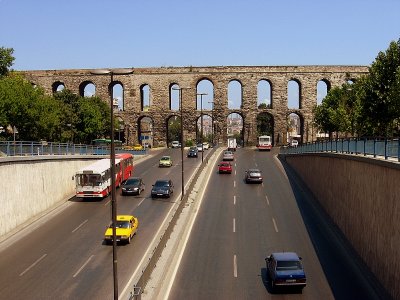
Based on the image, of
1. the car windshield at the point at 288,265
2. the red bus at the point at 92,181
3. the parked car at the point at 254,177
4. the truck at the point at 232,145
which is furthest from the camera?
the truck at the point at 232,145

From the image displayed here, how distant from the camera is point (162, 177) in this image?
2454 inches

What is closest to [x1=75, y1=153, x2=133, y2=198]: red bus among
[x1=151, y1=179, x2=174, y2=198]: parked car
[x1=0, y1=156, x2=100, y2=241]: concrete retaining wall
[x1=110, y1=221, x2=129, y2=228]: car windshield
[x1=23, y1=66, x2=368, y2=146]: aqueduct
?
[x1=0, y1=156, x2=100, y2=241]: concrete retaining wall

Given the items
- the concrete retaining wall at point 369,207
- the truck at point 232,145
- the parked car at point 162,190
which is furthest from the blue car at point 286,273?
the truck at point 232,145

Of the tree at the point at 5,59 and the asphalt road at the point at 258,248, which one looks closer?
the asphalt road at the point at 258,248

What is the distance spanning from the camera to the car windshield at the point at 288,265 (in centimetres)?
2594

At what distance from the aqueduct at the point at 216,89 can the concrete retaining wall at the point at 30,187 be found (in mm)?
62381

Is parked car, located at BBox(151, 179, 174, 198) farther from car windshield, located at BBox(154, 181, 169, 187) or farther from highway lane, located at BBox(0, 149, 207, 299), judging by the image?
highway lane, located at BBox(0, 149, 207, 299)

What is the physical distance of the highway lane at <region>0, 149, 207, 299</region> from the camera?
2562 centimetres

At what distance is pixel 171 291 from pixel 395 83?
30878 mm

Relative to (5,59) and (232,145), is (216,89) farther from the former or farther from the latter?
(5,59)

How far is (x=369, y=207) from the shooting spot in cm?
2748

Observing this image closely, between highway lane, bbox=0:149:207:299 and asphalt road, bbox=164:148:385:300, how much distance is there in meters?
3.34

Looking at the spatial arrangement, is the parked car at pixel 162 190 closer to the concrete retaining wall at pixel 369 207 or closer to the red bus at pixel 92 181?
the red bus at pixel 92 181

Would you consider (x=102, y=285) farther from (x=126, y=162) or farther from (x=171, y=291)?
(x=126, y=162)
